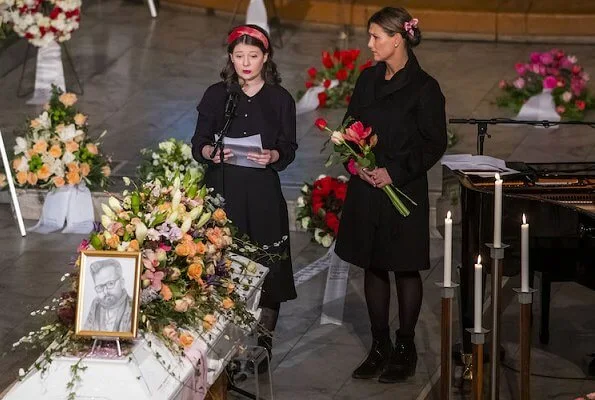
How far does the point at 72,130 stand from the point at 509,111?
3.53m

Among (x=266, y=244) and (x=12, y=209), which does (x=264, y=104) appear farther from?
(x=12, y=209)

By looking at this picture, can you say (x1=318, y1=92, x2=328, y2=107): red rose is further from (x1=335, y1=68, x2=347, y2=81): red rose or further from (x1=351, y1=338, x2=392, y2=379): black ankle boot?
(x1=351, y1=338, x2=392, y2=379): black ankle boot

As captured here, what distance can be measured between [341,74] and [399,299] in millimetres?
4674

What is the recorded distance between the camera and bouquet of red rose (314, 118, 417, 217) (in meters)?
7.00

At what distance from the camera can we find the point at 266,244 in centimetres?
727

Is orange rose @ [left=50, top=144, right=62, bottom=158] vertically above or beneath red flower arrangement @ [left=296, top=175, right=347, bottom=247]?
above

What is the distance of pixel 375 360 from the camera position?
748 cm

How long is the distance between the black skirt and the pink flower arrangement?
459cm

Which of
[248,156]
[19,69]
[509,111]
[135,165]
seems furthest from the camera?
[19,69]

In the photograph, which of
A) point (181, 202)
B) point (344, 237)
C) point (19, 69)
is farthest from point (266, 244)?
point (19, 69)

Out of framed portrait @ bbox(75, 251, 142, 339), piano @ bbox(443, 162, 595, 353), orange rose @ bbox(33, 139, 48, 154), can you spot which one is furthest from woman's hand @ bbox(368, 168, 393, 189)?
orange rose @ bbox(33, 139, 48, 154)

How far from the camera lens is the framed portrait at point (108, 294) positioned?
5.41 metres

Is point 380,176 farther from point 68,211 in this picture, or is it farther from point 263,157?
point 68,211

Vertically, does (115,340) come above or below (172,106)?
below
